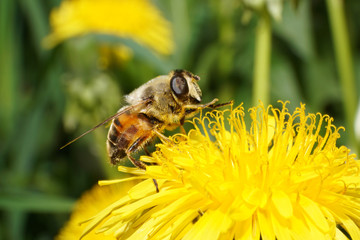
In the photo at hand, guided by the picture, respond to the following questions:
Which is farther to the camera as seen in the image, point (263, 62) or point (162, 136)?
point (263, 62)

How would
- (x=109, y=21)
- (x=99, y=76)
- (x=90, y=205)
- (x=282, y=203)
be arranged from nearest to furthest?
(x=282, y=203)
(x=90, y=205)
(x=99, y=76)
(x=109, y=21)

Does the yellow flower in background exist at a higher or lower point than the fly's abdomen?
higher

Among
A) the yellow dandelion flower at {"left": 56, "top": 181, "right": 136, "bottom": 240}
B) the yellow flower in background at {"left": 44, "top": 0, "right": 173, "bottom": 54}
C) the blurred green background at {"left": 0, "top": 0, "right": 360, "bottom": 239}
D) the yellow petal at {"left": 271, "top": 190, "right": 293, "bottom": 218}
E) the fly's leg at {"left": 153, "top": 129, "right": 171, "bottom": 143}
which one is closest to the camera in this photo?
the yellow petal at {"left": 271, "top": 190, "right": 293, "bottom": 218}

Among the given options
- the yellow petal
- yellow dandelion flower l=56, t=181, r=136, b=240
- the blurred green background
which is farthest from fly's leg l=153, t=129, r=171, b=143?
the blurred green background

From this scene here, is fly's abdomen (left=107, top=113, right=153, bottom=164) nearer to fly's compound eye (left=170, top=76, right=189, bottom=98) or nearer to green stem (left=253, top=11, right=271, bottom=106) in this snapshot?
fly's compound eye (left=170, top=76, right=189, bottom=98)

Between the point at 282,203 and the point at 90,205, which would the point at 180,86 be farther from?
the point at 90,205

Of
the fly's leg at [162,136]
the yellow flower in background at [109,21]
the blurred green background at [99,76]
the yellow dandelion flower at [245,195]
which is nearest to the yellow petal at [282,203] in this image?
the yellow dandelion flower at [245,195]

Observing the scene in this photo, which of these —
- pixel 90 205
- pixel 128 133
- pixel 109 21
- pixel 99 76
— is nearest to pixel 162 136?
pixel 128 133
